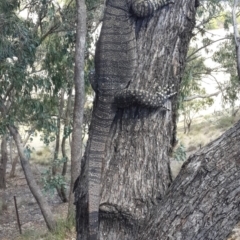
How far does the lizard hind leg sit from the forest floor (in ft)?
17.3

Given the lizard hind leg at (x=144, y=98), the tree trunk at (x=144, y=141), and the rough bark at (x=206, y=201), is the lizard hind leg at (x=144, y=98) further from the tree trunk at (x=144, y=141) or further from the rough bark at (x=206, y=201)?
the rough bark at (x=206, y=201)

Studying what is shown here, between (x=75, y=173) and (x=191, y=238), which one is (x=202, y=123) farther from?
(x=191, y=238)

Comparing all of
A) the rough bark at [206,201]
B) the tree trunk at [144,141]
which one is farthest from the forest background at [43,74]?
the rough bark at [206,201]

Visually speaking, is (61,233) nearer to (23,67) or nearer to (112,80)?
(23,67)

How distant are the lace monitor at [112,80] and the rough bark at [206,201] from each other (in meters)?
0.37

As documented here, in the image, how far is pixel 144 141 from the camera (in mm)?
2336

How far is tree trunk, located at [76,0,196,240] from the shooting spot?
7.39 ft

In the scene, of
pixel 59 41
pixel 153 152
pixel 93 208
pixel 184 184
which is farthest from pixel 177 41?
pixel 59 41

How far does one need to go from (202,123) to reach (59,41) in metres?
12.5

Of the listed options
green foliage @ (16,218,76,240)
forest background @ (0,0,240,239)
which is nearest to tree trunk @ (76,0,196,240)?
forest background @ (0,0,240,239)

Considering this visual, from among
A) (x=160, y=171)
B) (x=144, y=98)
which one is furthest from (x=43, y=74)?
(x=160, y=171)

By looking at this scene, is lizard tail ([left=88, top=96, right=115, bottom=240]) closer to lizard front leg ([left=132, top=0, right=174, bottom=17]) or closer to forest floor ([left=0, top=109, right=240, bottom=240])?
lizard front leg ([left=132, top=0, right=174, bottom=17])

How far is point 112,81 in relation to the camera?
114 inches

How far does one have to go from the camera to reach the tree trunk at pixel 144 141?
88.7 inches
